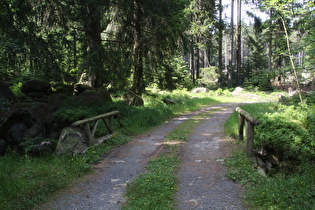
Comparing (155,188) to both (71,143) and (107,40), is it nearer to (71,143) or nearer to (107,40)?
(71,143)

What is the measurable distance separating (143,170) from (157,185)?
114 centimetres

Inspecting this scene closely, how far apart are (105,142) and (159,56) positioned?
7.02m

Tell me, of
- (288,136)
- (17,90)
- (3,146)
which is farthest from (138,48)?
(288,136)

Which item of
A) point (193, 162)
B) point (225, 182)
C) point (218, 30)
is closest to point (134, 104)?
point (193, 162)

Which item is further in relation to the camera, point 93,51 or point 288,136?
point 93,51

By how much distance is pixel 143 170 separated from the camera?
5797 millimetres

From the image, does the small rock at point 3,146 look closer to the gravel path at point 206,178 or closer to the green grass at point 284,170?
the gravel path at point 206,178

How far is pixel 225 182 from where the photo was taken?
195 inches

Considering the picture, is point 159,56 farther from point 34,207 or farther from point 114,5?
point 34,207

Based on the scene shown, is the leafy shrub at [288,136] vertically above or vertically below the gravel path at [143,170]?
above

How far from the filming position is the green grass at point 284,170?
3846 mm

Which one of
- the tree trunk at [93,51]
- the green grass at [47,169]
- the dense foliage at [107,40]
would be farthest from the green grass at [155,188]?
the tree trunk at [93,51]

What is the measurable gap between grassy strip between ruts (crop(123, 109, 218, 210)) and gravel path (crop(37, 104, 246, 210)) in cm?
17

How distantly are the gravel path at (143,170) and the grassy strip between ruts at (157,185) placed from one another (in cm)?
17
